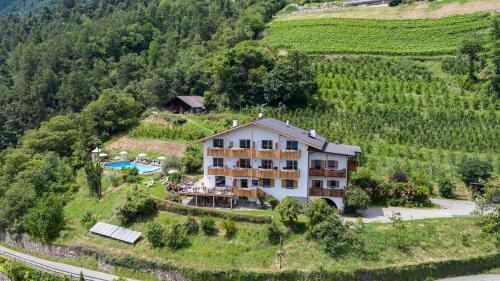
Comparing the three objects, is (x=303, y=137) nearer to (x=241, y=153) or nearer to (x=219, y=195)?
(x=241, y=153)

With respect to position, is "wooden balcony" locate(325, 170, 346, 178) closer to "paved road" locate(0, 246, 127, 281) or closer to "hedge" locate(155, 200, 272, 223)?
"hedge" locate(155, 200, 272, 223)

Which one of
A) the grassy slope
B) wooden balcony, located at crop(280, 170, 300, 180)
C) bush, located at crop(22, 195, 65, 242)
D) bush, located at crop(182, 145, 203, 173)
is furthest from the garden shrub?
the grassy slope

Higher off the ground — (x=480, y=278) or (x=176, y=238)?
(x=176, y=238)

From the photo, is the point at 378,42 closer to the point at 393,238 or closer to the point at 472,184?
the point at 472,184

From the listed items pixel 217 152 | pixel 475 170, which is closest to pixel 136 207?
pixel 217 152

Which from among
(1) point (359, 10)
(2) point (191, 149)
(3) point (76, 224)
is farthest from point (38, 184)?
(1) point (359, 10)
